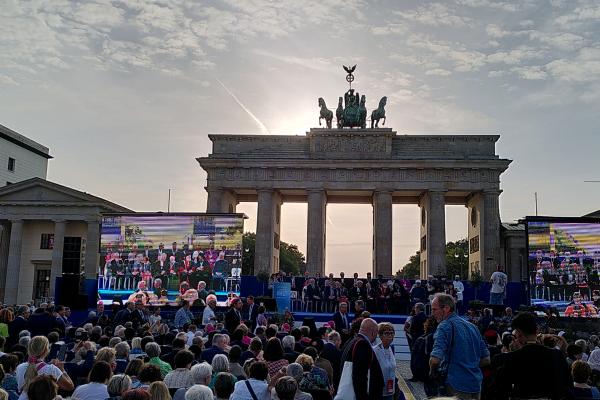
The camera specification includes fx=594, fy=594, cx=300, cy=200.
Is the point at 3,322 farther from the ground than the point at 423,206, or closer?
closer

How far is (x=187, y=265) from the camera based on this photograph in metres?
32.7

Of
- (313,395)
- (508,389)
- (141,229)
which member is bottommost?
(313,395)

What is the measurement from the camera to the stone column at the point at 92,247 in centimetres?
4866

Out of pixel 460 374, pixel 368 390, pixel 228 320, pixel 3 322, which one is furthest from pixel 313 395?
pixel 3 322

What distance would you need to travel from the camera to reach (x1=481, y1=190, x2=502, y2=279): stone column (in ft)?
160

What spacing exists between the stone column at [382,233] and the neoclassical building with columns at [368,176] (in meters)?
0.08

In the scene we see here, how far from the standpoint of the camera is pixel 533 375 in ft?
17.2

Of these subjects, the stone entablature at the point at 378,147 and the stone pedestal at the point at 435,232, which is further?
the stone entablature at the point at 378,147

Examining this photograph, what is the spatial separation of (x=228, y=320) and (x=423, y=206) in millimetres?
41611

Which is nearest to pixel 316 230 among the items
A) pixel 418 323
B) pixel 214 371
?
pixel 418 323

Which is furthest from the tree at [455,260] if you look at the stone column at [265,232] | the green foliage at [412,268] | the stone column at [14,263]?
the stone column at [14,263]

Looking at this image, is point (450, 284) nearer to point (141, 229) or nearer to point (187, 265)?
point (187, 265)

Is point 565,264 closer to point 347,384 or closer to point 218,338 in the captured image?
point 218,338

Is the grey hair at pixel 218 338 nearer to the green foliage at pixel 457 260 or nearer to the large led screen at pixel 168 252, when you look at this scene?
the large led screen at pixel 168 252
